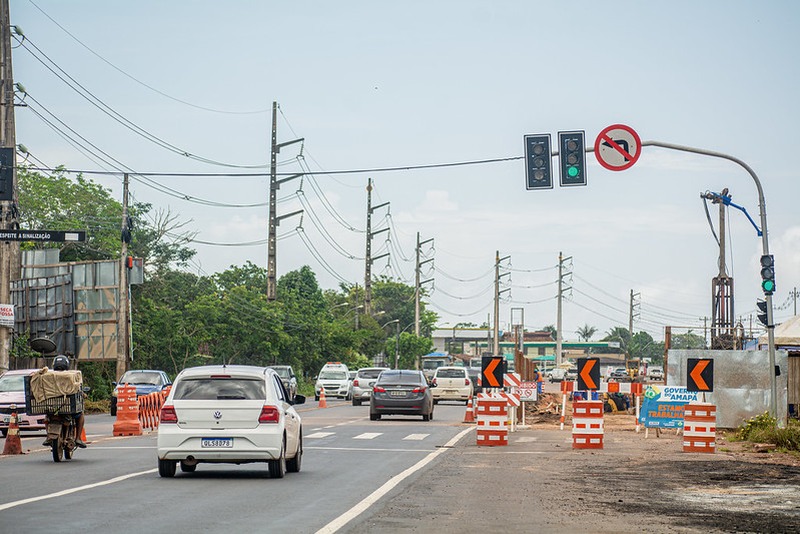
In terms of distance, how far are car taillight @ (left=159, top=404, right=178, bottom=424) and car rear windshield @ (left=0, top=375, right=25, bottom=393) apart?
44.0 ft

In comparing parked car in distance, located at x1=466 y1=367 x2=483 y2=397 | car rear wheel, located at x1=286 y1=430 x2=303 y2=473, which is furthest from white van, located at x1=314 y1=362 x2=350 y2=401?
car rear wheel, located at x1=286 y1=430 x2=303 y2=473

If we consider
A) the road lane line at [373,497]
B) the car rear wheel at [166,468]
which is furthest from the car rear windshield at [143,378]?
the car rear wheel at [166,468]

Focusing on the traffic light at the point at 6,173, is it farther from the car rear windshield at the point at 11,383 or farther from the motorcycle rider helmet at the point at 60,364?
the motorcycle rider helmet at the point at 60,364

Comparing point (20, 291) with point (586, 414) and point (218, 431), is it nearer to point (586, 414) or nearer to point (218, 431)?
point (586, 414)

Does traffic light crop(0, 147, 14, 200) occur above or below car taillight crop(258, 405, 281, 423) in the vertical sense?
above

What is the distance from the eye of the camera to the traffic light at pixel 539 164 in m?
25.0

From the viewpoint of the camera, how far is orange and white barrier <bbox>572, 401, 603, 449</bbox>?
25.5 metres

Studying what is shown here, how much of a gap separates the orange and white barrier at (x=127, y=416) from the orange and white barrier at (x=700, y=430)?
43.1 feet

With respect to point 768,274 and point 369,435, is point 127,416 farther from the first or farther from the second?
point 768,274

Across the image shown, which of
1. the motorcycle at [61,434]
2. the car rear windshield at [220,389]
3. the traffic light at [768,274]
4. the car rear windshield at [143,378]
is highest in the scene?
the traffic light at [768,274]

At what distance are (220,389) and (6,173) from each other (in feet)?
58.5

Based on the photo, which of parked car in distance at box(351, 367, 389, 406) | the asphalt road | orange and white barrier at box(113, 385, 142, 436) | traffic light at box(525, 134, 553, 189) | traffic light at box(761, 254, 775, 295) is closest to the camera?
the asphalt road

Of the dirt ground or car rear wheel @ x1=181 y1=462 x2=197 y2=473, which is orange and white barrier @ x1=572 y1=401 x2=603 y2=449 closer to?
the dirt ground

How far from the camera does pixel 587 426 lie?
25469mm
